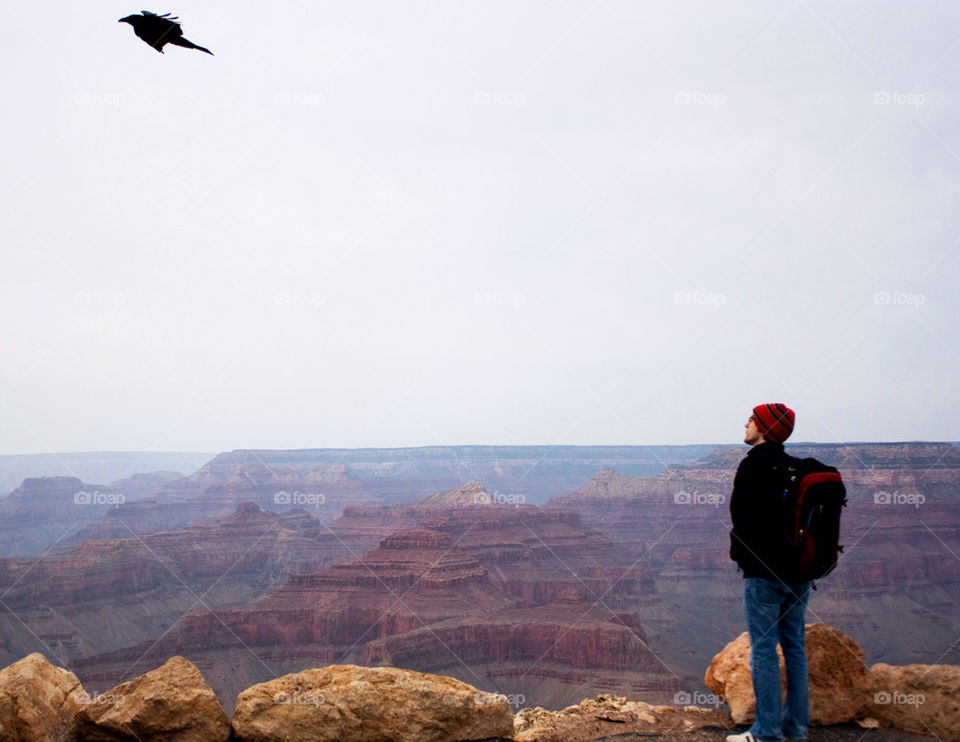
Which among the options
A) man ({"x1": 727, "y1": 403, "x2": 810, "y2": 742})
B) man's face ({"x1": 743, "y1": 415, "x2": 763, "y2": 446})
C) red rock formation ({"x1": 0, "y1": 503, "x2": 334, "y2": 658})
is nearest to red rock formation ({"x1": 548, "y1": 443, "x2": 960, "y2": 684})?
red rock formation ({"x1": 0, "y1": 503, "x2": 334, "y2": 658})

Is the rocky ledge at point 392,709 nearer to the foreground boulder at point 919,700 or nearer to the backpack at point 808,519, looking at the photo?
the foreground boulder at point 919,700

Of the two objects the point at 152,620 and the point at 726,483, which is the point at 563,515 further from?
the point at 152,620

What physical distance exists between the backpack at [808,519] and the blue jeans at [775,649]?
17 centimetres

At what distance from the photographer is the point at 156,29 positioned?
5.11 m

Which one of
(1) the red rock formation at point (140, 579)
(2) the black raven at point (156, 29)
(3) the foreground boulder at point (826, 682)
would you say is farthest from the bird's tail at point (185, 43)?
(1) the red rock formation at point (140, 579)

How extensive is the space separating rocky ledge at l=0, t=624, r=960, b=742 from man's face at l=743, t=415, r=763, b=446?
2342 millimetres

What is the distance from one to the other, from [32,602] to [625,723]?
69.4 m

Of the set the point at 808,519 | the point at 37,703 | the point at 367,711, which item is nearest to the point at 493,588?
the point at 367,711

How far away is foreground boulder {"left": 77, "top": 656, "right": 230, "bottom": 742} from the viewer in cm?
512

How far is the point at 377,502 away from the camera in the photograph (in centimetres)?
12731

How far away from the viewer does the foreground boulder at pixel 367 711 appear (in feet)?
17.1

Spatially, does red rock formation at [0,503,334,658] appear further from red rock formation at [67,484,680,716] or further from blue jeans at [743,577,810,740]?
blue jeans at [743,577,810,740]

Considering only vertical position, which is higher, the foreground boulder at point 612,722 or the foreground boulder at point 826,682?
the foreground boulder at point 826,682

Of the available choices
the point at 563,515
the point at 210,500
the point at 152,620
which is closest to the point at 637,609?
the point at 563,515
